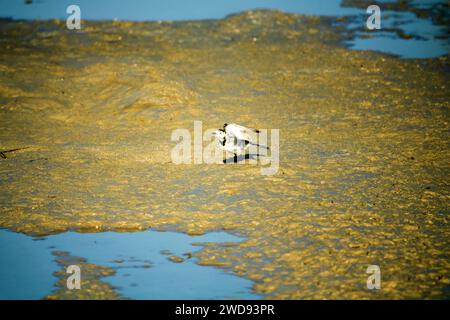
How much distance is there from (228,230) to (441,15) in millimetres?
9795

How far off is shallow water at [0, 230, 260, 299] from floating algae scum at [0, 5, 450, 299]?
0.30 feet

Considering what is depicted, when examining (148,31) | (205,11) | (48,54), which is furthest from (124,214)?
(205,11)

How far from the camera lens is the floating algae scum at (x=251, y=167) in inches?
181

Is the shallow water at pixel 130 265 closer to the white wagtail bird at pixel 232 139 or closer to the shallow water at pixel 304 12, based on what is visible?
the white wagtail bird at pixel 232 139

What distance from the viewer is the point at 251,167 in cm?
627

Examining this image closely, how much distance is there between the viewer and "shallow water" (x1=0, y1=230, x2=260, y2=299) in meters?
4.22

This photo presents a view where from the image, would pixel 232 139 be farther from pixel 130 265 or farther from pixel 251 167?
pixel 130 265

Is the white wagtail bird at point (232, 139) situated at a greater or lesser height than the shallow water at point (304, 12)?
lesser

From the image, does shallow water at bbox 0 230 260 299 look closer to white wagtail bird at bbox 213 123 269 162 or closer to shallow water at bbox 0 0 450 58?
white wagtail bird at bbox 213 123 269 162

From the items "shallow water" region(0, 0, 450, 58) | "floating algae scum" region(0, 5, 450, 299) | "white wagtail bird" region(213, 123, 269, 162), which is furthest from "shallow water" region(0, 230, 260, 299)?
"shallow water" region(0, 0, 450, 58)

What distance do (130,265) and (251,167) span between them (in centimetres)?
202

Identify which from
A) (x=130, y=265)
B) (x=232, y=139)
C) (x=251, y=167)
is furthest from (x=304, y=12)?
(x=130, y=265)

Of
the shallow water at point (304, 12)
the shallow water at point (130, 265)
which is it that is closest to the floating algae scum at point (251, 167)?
the shallow water at point (130, 265)

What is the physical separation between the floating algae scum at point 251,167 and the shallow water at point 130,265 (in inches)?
3.6
